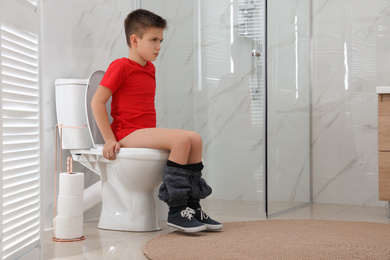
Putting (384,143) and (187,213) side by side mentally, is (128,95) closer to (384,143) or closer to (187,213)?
(187,213)

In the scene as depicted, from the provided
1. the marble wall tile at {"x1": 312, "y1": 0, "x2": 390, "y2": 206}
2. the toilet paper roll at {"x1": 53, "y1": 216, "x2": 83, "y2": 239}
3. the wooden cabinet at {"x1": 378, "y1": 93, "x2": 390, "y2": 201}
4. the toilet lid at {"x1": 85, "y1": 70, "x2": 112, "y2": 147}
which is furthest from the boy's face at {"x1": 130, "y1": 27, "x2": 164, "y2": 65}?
the marble wall tile at {"x1": 312, "y1": 0, "x2": 390, "y2": 206}

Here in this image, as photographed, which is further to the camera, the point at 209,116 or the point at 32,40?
the point at 209,116

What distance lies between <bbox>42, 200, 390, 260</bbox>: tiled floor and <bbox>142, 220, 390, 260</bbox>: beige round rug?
96mm

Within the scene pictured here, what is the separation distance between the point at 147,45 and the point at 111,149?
1.65ft

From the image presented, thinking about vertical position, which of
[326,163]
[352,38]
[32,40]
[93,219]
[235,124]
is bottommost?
[93,219]

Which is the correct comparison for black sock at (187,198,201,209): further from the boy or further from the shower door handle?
the shower door handle

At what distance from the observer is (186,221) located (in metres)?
2.16

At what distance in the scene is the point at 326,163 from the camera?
11.1 ft

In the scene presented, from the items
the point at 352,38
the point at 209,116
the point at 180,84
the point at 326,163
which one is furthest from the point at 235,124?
the point at 352,38

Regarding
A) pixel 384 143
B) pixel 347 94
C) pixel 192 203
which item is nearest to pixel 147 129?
pixel 192 203

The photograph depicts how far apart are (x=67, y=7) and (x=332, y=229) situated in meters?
1.60

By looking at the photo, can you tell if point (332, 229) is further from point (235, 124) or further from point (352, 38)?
point (352, 38)

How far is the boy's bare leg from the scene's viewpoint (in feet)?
7.25

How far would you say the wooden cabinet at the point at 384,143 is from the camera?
2699mm
